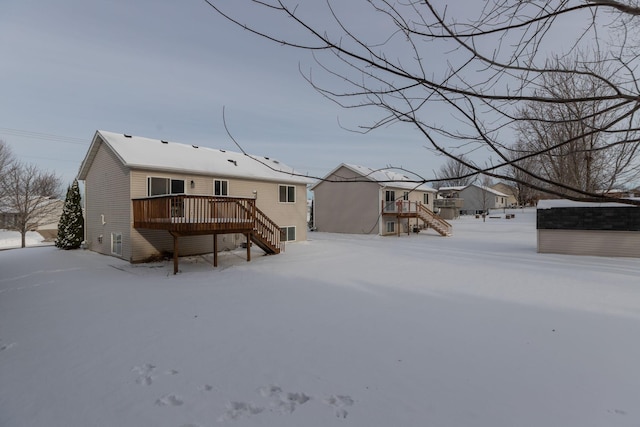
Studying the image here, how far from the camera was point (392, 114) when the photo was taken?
1804 mm

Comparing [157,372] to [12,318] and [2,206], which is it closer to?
[12,318]

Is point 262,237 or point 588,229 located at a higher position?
point 588,229

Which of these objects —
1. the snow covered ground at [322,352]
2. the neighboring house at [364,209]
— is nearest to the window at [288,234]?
the neighboring house at [364,209]

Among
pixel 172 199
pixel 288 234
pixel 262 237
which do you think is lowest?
pixel 288 234

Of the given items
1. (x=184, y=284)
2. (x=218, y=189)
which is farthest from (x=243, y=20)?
(x=218, y=189)

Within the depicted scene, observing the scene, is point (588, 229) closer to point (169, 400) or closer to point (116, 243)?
point (169, 400)

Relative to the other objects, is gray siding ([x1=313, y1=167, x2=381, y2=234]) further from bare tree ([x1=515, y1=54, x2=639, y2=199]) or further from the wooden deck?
bare tree ([x1=515, y1=54, x2=639, y2=199])

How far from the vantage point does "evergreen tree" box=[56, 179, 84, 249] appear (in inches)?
660

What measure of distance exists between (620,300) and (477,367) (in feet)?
18.6

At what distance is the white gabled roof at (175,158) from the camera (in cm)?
1291

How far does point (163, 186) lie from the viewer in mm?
13336

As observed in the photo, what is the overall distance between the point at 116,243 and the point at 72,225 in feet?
17.6

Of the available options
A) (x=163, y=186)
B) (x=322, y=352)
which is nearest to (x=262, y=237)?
(x=163, y=186)

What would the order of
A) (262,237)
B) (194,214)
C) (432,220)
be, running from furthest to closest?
(432,220)
(262,237)
(194,214)
